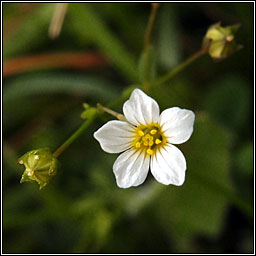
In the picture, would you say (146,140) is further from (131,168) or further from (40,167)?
(40,167)

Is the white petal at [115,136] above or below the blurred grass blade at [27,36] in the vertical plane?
below

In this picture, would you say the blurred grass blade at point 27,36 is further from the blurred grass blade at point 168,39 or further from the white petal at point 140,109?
the white petal at point 140,109

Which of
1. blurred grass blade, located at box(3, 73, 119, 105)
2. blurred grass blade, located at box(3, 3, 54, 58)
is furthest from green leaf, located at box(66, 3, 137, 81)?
blurred grass blade, located at box(3, 3, 54, 58)

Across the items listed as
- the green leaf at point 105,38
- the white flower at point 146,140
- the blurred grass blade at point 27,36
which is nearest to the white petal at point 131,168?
the white flower at point 146,140

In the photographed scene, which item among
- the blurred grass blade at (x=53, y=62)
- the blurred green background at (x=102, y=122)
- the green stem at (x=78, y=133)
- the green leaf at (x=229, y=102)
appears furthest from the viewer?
the blurred grass blade at (x=53, y=62)

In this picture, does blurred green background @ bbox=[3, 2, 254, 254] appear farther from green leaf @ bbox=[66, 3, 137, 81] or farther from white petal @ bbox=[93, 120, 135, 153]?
white petal @ bbox=[93, 120, 135, 153]

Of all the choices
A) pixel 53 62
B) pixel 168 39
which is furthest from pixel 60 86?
pixel 168 39
